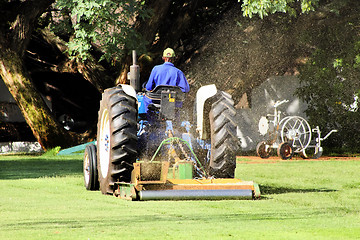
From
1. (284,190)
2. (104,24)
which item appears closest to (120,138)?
(284,190)

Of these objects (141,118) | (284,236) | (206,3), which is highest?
(206,3)

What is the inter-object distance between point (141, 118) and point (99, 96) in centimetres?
1583

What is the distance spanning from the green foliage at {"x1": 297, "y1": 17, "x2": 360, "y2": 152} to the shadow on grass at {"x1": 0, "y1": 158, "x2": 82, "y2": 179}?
8.90 metres

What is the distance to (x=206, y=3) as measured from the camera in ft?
78.9

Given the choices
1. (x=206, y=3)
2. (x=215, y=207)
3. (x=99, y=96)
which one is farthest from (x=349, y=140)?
(x=215, y=207)

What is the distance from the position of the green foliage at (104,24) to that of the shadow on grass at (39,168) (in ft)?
11.0

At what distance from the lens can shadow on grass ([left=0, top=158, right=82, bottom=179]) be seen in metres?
14.0

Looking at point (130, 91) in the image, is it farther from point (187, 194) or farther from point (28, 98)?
point (28, 98)

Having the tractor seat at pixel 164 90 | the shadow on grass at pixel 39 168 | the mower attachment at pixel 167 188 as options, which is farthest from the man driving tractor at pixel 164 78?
the shadow on grass at pixel 39 168

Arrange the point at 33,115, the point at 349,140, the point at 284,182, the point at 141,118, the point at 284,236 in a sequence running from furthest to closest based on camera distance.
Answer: the point at 349,140, the point at 33,115, the point at 284,182, the point at 141,118, the point at 284,236

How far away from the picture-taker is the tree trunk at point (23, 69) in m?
21.1

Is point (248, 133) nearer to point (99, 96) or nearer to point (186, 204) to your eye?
point (99, 96)

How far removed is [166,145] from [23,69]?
1272 centimetres

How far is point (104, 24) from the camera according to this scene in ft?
66.2
